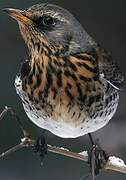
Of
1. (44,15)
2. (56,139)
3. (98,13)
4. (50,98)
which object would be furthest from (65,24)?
(98,13)

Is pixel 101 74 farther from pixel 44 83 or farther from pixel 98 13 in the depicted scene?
pixel 98 13

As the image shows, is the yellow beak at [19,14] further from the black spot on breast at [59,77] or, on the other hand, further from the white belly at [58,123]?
the white belly at [58,123]

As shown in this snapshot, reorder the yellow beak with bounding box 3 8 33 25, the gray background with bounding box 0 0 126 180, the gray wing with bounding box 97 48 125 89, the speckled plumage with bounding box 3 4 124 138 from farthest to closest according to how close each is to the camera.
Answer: the gray background with bounding box 0 0 126 180 → the gray wing with bounding box 97 48 125 89 → the speckled plumage with bounding box 3 4 124 138 → the yellow beak with bounding box 3 8 33 25

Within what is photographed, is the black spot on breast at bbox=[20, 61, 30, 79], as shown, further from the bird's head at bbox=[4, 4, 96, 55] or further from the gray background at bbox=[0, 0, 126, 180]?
the gray background at bbox=[0, 0, 126, 180]

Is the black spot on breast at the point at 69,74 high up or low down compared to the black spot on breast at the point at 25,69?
down

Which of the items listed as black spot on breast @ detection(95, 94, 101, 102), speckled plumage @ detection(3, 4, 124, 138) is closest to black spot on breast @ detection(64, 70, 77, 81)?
speckled plumage @ detection(3, 4, 124, 138)

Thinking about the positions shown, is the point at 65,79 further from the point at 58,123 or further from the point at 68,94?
the point at 58,123

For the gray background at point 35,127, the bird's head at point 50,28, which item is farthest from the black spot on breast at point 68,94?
the gray background at point 35,127
